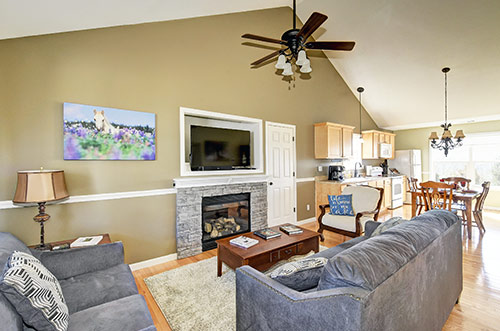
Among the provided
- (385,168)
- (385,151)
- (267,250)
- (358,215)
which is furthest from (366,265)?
(385,168)

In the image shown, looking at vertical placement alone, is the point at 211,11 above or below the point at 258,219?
above

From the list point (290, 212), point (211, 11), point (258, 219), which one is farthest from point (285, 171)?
point (211, 11)

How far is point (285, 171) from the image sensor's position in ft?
15.4

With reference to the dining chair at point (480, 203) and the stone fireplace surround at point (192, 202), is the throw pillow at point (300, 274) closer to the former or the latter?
the stone fireplace surround at point (192, 202)

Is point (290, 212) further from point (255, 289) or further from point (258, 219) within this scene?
point (255, 289)

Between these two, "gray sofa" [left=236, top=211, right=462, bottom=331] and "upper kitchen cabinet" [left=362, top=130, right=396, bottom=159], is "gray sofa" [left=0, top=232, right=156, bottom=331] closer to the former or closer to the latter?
"gray sofa" [left=236, top=211, right=462, bottom=331]

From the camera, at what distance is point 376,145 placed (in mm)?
6484

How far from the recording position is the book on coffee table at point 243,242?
2.41 metres

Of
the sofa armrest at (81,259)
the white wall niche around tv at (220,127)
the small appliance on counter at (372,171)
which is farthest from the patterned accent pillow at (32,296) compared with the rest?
the small appliance on counter at (372,171)

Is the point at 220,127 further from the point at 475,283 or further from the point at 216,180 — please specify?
the point at 475,283

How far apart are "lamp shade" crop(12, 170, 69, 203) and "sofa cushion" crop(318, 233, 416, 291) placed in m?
2.35

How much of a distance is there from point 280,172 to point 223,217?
5.01ft

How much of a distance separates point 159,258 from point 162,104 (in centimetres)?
213

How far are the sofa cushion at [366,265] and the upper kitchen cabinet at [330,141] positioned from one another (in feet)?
12.9
